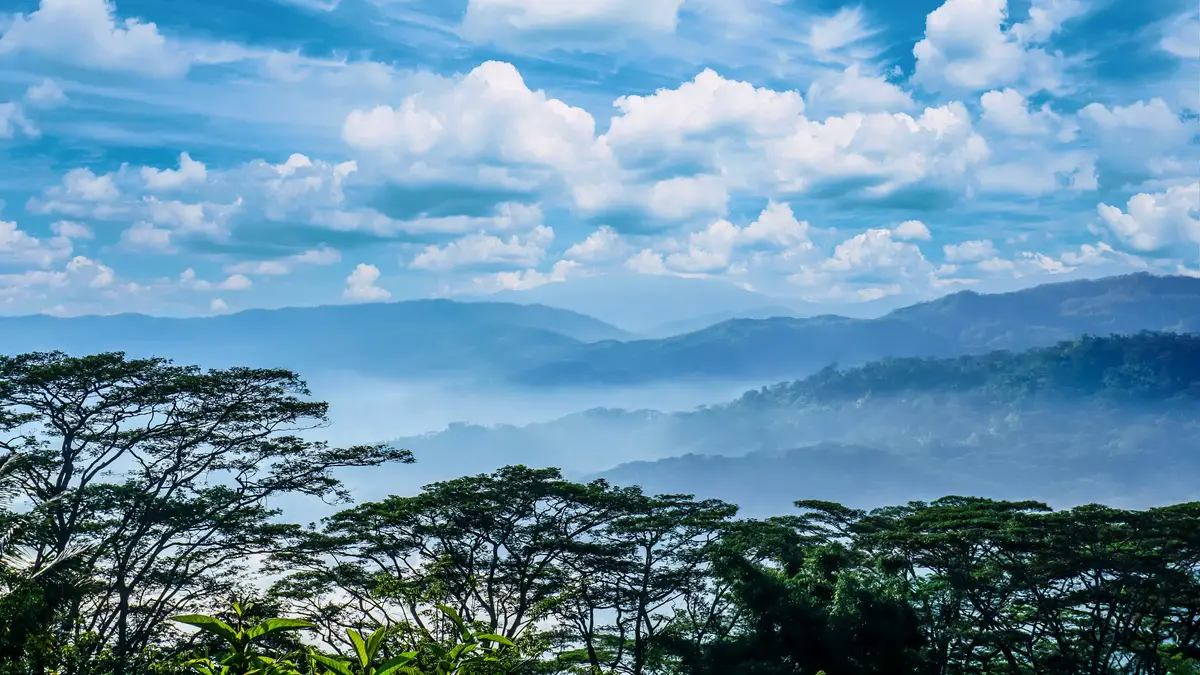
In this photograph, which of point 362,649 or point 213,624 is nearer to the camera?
point 213,624

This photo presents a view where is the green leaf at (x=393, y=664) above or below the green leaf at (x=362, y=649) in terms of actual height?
below

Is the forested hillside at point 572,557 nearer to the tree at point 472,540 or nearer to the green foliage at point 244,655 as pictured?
the tree at point 472,540

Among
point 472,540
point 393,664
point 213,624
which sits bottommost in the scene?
point 393,664

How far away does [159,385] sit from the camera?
24406 mm

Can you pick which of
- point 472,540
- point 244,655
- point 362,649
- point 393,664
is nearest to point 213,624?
point 244,655

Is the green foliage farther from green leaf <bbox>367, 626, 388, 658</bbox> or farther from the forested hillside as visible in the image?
the forested hillside

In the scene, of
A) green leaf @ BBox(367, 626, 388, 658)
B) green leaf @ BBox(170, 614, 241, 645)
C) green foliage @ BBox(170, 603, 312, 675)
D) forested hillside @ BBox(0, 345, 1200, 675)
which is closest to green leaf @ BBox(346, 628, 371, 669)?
green leaf @ BBox(367, 626, 388, 658)

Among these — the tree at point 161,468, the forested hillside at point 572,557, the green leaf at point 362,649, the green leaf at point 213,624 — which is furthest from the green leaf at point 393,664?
the tree at point 161,468

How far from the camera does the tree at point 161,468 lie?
23000 millimetres

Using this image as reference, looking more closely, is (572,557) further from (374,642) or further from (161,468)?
(374,642)

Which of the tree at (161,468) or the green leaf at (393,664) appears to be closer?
the green leaf at (393,664)

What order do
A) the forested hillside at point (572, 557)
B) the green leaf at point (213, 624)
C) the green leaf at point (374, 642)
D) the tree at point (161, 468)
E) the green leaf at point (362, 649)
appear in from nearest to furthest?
1. the green leaf at point (213, 624)
2. the green leaf at point (362, 649)
3. the green leaf at point (374, 642)
4. the forested hillside at point (572, 557)
5. the tree at point (161, 468)

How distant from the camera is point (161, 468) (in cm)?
2527

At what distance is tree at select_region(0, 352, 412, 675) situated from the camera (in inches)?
906
